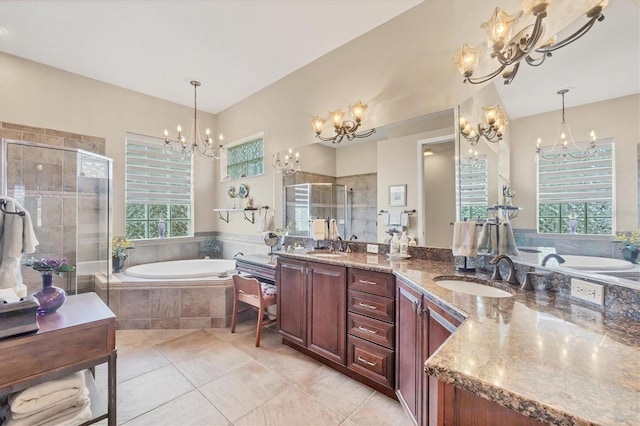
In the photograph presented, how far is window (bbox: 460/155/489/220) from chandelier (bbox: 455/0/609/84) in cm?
57

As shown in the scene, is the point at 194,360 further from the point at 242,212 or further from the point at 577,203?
the point at 577,203

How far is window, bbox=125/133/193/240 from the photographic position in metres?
3.95

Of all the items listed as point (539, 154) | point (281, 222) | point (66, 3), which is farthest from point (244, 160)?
point (539, 154)

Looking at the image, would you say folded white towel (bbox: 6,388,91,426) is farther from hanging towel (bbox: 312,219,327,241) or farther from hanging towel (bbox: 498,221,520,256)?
hanging towel (bbox: 498,221,520,256)

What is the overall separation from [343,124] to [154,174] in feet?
9.96

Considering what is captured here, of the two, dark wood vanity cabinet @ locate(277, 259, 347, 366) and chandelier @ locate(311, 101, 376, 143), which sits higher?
chandelier @ locate(311, 101, 376, 143)

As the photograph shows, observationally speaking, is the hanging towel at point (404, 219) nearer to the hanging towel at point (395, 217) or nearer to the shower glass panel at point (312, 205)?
the hanging towel at point (395, 217)

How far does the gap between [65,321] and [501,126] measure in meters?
2.73

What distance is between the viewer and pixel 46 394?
1.32 meters

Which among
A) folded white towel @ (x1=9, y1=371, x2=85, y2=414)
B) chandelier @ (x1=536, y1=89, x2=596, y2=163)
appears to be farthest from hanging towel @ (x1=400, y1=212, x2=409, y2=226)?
folded white towel @ (x1=9, y1=371, x2=85, y2=414)

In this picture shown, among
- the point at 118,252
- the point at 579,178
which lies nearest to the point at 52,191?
the point at 118,252

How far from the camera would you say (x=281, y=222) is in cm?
364

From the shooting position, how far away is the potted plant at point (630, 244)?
3.63 ft

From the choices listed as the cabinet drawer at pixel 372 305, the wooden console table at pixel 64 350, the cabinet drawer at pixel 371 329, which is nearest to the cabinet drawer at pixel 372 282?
the cabinet drawer at pixel 372 305
